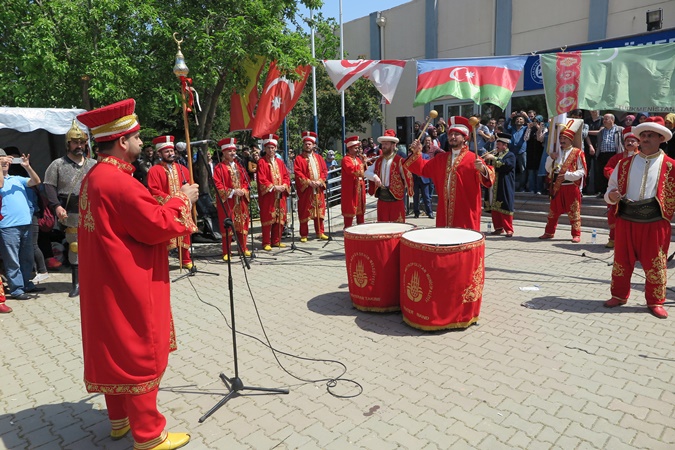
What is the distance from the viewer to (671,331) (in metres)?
5.05

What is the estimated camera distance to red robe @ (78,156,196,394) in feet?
9.56

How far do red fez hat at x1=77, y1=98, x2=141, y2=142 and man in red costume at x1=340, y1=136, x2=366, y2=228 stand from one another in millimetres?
7071

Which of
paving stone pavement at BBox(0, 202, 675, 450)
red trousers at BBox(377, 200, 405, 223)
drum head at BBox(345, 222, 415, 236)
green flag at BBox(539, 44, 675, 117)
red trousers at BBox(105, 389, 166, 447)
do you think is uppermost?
green flag at BBox(539, 44, 675, 117)

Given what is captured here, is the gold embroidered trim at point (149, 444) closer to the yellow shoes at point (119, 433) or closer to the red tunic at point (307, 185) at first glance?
the yellow shoes at point (119, 433)

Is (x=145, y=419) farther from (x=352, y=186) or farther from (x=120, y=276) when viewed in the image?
(x=352, y=186)

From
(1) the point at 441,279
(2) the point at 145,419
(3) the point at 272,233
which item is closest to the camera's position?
(2) the point at 145,419

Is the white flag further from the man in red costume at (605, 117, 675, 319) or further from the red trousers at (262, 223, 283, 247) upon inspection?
the man in red costume at (605, 117, 675, 319)

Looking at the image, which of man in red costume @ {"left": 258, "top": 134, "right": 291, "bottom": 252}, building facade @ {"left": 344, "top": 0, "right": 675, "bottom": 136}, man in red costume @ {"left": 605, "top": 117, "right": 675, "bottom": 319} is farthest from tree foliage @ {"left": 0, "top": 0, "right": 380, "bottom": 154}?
building facade @ {"left": 344, "top": 0, "right": 675, "bottom": 136}

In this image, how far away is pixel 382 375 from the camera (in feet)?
14.1

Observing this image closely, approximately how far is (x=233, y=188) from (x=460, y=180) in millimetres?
4356

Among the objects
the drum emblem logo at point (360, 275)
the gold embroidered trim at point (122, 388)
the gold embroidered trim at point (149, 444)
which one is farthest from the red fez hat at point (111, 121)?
the drum emblem logo at point (360, 275)

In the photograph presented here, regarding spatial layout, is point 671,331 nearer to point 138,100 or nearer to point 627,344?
point 627,344

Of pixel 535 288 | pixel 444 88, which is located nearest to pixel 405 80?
pixel 444 88

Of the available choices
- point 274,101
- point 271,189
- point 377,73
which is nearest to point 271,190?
point 271,189
